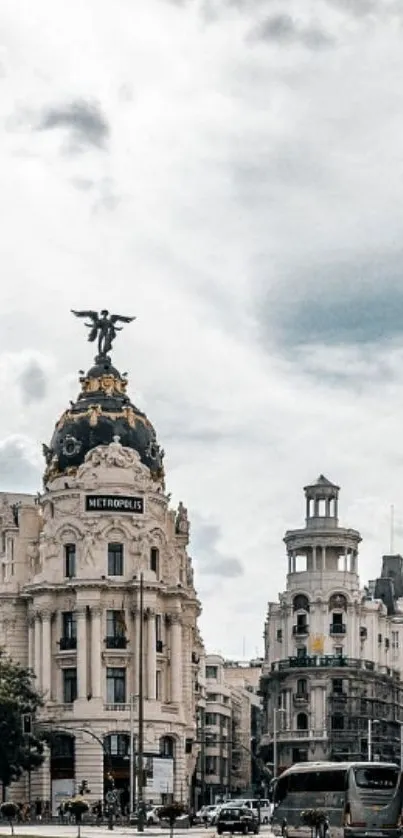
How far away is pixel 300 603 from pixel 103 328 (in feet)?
129

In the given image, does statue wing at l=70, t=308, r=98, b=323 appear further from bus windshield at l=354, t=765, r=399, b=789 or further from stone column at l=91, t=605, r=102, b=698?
bus windshield at l=354, t=765, r=399, b=789

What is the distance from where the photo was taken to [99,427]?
138 meters

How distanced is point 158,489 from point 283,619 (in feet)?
120

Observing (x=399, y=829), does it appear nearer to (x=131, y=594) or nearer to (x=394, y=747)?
(x=131, y=594)

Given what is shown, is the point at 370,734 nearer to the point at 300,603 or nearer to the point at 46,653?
the point at 300,603

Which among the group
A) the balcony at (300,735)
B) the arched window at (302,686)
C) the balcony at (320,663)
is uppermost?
the balcony at (320,663)

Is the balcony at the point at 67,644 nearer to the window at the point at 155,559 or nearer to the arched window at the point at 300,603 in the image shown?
the window at the point at 155,559

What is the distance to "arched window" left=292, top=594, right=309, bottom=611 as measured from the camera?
169500 millimetres

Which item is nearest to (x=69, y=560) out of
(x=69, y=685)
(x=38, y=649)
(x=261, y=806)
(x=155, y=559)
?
(x=155, y=559)

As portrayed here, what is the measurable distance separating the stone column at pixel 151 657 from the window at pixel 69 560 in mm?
6642

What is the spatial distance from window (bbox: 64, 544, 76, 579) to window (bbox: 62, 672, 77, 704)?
7080 mm

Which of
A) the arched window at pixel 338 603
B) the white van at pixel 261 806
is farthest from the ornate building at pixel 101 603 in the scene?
the arched window at pixel 338 603

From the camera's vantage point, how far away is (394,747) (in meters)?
173

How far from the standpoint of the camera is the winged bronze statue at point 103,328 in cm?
14412
